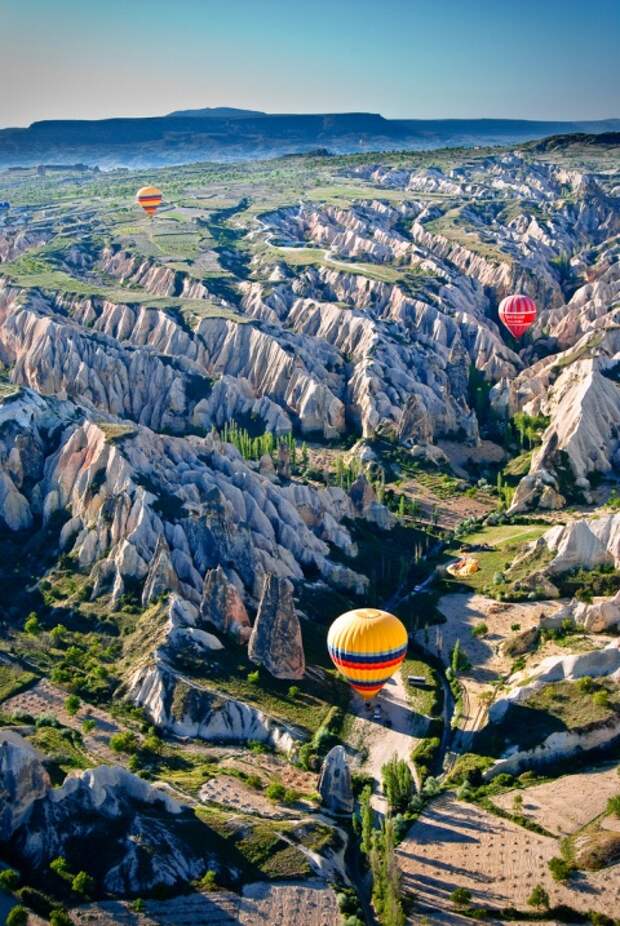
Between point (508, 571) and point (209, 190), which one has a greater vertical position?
point (209, 190)

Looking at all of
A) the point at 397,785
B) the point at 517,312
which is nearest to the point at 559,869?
the point at 397,785

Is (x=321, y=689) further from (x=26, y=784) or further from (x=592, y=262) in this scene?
(x=592, y=262)

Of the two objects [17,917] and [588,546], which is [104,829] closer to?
[17,917]

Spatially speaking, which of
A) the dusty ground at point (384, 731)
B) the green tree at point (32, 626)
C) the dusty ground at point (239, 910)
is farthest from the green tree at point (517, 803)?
the green tree at point (32, 626)

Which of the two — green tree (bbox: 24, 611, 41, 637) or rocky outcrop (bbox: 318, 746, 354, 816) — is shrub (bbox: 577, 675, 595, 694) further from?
green tree (bbox: 24, 611, 41, 637)

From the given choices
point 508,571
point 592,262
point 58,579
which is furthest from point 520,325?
point 58,579
